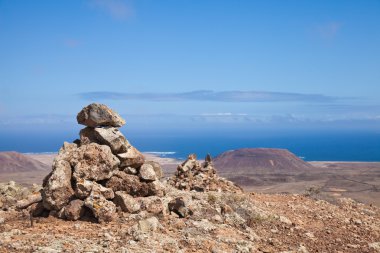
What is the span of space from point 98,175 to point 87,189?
97 cm

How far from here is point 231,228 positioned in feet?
44.2

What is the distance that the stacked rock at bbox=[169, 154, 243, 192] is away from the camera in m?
19.9

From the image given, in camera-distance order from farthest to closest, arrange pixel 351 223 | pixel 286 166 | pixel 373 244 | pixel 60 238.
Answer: pixel 286 166 < pixel 351 223 < pixel 373 244 < pixel 60 238

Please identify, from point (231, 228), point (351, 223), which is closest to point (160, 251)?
point (231, 228)

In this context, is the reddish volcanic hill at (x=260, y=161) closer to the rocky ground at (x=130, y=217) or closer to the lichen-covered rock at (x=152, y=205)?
the rocky ground at (x=130, y=217)

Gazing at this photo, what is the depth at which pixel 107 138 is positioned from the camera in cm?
1467

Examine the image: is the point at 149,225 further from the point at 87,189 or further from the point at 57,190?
the point at 57,190

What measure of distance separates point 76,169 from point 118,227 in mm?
2646

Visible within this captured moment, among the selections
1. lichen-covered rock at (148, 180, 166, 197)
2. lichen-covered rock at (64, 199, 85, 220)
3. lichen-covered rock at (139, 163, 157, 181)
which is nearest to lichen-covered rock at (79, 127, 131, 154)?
lichen-covered rock at (139, 163, 157, 181)

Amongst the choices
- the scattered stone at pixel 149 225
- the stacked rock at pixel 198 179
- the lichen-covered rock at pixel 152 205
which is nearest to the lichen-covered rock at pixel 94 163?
the lichen-covered rock at pixel 152 205

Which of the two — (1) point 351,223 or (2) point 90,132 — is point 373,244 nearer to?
(1) point 351,223

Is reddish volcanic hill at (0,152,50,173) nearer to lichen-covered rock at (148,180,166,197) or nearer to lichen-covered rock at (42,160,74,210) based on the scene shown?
lichen-covered rock at (148,180,166,197)

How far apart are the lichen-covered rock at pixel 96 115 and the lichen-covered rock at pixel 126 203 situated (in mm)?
3066

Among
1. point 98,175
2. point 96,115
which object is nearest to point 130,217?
point 98,175
